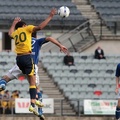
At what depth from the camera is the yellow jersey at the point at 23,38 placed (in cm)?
1692

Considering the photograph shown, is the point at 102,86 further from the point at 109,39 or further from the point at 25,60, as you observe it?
the point at 25,60

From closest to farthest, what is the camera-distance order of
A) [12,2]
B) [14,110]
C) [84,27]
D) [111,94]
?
[14,110] < [111,94] < [84,27] < [12,2]

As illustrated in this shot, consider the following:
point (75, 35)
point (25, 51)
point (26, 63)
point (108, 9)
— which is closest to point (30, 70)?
point (26, 63)

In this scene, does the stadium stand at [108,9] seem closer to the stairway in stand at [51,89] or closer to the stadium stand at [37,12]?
the stadium stand at [37,12]

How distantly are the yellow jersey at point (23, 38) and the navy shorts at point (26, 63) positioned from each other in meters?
0.14

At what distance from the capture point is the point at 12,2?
3450 cm

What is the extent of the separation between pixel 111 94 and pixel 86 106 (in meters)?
3.67

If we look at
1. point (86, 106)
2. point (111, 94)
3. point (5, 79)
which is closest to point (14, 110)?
point (86, 106)

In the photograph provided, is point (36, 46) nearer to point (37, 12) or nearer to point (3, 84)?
point (3, 84)

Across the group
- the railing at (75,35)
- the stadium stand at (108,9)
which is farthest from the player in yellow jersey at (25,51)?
the stadium stand at (108,9)

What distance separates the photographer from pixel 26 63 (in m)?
17.1

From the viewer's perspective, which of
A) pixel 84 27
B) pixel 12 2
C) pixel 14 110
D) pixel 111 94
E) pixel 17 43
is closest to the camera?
pixel 17 43

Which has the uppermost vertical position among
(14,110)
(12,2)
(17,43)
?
(12,2)

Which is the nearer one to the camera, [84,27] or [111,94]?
[111,94]
